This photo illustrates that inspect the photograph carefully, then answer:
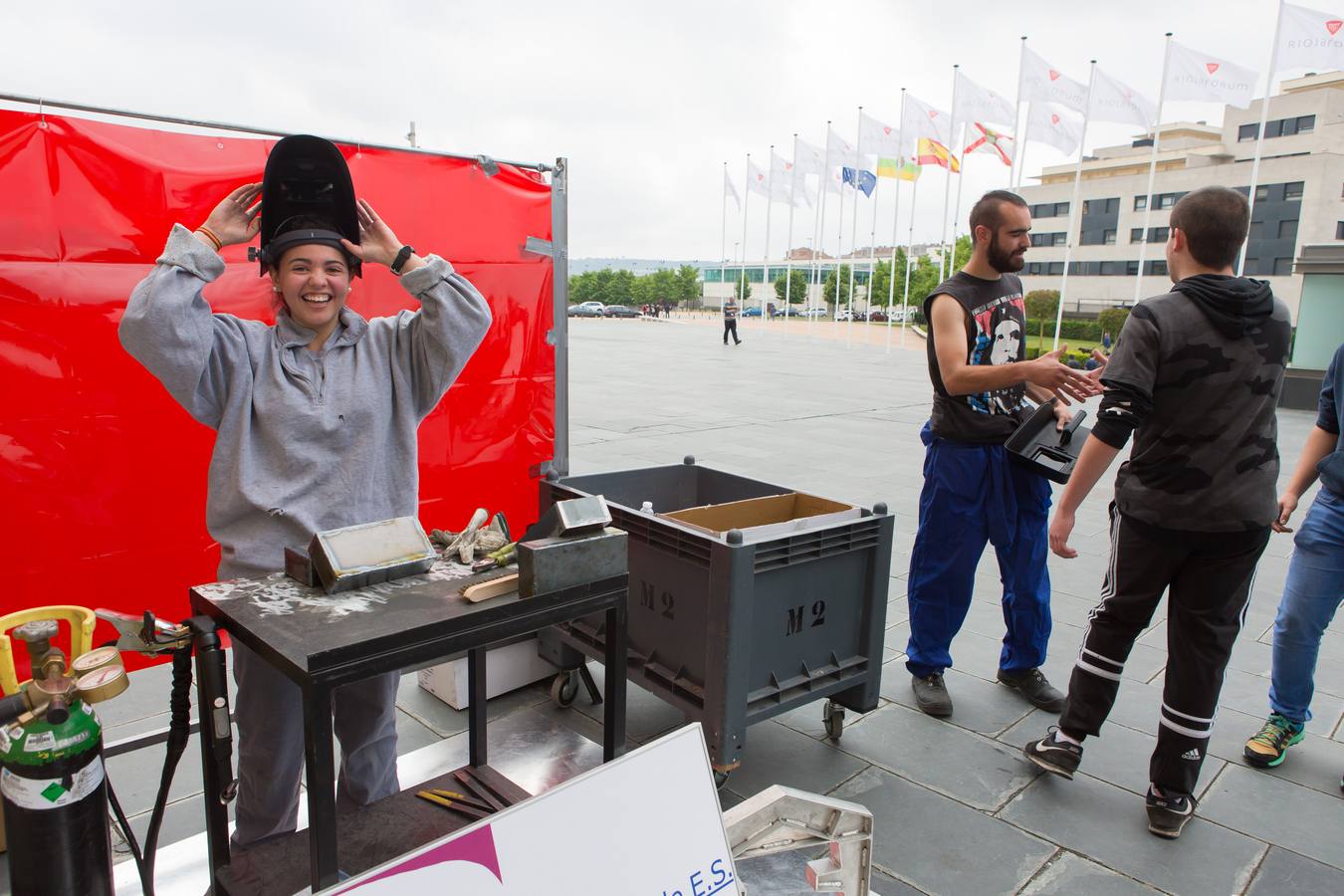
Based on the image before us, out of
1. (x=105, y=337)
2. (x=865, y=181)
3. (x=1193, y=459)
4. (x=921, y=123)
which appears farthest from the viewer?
(x=865, y=181)

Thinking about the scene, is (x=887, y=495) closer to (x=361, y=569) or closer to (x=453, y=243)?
(x=453, y=243)

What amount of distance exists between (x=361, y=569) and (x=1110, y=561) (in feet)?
7.83

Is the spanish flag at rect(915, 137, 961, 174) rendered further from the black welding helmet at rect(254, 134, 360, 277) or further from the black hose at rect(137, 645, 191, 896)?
the black hose at rect(137, 645, 191, 896)

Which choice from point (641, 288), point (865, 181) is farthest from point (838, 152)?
point (641, 288)

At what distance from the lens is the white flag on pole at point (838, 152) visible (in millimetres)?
32750

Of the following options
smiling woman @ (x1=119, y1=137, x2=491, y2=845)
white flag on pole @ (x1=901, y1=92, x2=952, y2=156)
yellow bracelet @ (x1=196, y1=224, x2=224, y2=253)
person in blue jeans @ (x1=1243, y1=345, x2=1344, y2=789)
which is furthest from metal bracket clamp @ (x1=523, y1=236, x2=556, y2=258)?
white flag on pole @ (x1=901, y1=92, x2=952, y2=156)

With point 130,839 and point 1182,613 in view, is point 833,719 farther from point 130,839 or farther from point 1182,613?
point 130,839

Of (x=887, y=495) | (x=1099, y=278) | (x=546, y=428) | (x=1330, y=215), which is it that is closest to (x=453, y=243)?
(x=546, y=428)

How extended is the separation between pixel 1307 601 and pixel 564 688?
2.80 meters

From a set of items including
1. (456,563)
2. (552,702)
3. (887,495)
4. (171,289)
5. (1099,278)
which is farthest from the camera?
(1099,278)

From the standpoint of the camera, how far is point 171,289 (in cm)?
171

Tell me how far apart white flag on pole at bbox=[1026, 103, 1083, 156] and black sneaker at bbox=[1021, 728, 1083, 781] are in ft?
74.1

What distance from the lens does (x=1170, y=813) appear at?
8.96 feet

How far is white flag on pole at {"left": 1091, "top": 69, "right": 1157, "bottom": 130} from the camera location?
20.3 meters
